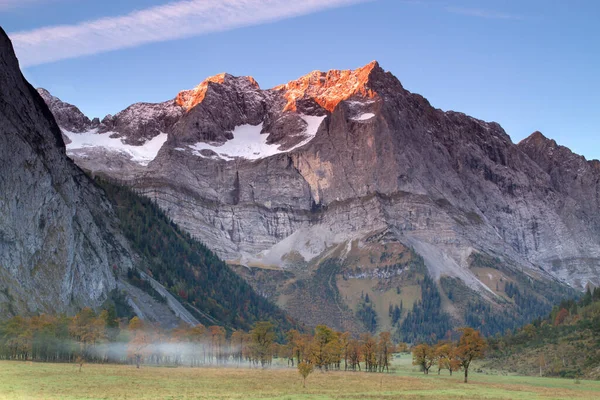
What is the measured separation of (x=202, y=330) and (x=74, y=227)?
38.2 metres

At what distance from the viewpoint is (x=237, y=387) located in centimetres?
9838

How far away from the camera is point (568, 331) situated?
160375 millimetres

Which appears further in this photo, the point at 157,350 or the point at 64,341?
the point at 157,350

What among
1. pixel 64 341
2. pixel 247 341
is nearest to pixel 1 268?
pixel 64 341

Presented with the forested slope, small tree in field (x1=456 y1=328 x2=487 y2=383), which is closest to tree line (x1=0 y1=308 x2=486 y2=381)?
small tree in field (x1=456 y1=328 x2=487 y2=383)

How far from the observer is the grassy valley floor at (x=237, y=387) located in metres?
84.4

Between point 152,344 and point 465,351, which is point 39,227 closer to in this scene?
point 152,344

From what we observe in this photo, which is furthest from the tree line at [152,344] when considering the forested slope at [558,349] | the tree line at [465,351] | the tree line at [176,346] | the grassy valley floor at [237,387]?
the forested slope at [558,349]

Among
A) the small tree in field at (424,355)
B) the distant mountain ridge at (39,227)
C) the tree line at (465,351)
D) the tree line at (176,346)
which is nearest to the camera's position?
the tree line at (465,351)

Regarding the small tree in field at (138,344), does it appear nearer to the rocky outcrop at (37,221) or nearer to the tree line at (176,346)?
the tree line at (176,346)

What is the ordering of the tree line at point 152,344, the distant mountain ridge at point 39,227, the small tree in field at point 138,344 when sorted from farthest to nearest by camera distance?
the distant mountain ridge at point 39,227 < the small tree in field at point 138,344 < the tree line at point 152,344

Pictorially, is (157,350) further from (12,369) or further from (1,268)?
(12,369)

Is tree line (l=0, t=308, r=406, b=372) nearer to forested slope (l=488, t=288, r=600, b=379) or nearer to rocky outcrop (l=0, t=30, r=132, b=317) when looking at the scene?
rocky outcrop (l=0, t=30, r=132, b=317)

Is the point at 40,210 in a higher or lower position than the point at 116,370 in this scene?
higher
